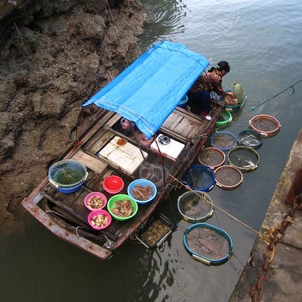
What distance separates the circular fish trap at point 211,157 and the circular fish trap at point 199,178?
279mm

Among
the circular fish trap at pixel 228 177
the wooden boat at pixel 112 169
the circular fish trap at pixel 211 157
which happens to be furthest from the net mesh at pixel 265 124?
the circular fish trap at pixel 228 177

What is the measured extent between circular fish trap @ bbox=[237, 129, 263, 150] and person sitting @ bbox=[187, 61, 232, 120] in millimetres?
1694

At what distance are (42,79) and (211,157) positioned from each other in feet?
20.3

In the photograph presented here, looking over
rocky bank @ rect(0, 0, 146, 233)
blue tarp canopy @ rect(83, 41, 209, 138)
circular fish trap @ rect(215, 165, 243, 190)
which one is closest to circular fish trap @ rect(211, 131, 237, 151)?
circular fish trap @ rect(215, 165, 243, 190)

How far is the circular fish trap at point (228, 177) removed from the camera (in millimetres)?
9148

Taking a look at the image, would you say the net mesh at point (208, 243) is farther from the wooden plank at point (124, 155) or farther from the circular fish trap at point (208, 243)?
the wooden plank at point (124, 155)

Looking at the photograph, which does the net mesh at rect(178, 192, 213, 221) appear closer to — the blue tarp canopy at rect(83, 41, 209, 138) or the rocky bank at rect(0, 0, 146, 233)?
the blue tarp canopy at rect(83, 41, 209, 138)

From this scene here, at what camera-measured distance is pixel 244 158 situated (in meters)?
10.0

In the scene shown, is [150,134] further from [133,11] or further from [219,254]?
[133,11]

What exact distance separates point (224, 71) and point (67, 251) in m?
7.18

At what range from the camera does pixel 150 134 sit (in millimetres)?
6738

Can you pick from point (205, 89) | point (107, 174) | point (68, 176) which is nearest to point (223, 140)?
point (205, 89)

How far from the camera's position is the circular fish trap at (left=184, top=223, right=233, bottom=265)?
300 inches

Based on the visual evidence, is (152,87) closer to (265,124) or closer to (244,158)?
(244,158)
